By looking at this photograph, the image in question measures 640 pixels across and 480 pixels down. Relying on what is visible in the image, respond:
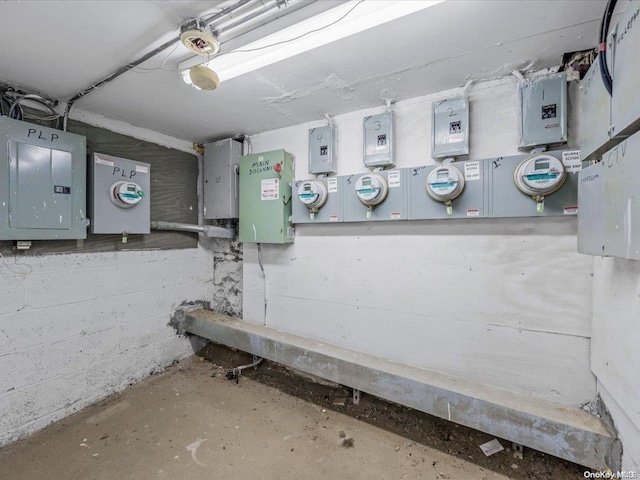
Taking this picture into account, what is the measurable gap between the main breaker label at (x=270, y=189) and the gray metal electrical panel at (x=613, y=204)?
67.8 inches

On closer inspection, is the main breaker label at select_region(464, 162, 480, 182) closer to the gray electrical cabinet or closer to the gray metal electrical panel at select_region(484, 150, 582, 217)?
the gray metal electrical panel at select_region(484, 150, 582, 217)

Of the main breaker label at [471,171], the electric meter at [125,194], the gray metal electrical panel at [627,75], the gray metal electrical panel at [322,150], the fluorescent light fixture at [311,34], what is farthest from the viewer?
the gray metal electrical panel at [322,150]

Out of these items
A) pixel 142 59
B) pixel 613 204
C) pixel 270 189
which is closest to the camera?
pixel 613 204

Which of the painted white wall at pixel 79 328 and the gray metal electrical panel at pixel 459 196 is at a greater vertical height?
the gray metal electrical panel at pixel 459 196

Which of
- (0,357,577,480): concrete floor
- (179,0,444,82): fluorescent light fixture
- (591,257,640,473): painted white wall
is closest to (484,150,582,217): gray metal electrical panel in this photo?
(591,257,640,473): painted white wall

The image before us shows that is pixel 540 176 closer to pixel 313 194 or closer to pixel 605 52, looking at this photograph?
pixel 605 52

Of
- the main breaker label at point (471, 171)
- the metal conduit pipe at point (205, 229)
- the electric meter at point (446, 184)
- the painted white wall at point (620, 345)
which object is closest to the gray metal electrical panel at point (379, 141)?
the electric meter at point (446, 184)

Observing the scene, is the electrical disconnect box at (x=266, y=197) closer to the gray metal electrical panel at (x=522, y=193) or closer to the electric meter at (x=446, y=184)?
the electric meter at (x=446, y=184)

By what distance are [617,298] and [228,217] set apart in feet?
7.91

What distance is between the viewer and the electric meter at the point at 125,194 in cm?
190

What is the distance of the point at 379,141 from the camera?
1824 millimetres

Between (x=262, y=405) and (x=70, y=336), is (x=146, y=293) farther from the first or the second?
(x=262, y=405)

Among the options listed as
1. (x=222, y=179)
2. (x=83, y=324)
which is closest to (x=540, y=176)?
(x=222, y=179)

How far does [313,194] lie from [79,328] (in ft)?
5.99
